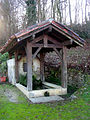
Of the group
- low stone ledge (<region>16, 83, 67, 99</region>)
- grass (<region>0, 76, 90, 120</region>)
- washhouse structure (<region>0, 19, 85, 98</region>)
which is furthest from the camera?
low stone ledge (<region>16, 83, 67, 99</region>)

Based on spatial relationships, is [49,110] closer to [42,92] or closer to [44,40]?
[42,92]

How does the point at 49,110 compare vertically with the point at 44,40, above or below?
below

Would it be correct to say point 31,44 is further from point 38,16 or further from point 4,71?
point 38,16

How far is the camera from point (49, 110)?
4.30 m

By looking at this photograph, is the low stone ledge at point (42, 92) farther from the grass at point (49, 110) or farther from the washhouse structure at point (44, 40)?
the grass at point (49, 110)

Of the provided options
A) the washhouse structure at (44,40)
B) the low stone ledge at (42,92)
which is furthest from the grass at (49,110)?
the washhouse structure at (44,40)

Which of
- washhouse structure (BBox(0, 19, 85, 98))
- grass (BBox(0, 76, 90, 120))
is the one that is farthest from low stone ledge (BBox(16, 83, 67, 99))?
grass (BBox(0, 76, 90, 120))

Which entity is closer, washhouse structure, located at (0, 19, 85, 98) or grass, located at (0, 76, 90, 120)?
grass, located at (0, 76, 90, 120)

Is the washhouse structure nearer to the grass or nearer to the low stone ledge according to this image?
the low stone ledge

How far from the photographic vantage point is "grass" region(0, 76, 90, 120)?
12.4ft

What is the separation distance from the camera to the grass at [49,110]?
3.77 meters

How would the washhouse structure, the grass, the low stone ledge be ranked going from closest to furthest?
1. the grass
2. the washhouse structure
3. the low stone ledge

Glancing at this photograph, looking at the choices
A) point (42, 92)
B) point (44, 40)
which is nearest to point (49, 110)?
point (42, 92)

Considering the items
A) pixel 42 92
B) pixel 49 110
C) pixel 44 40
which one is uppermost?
pixel 44 40
